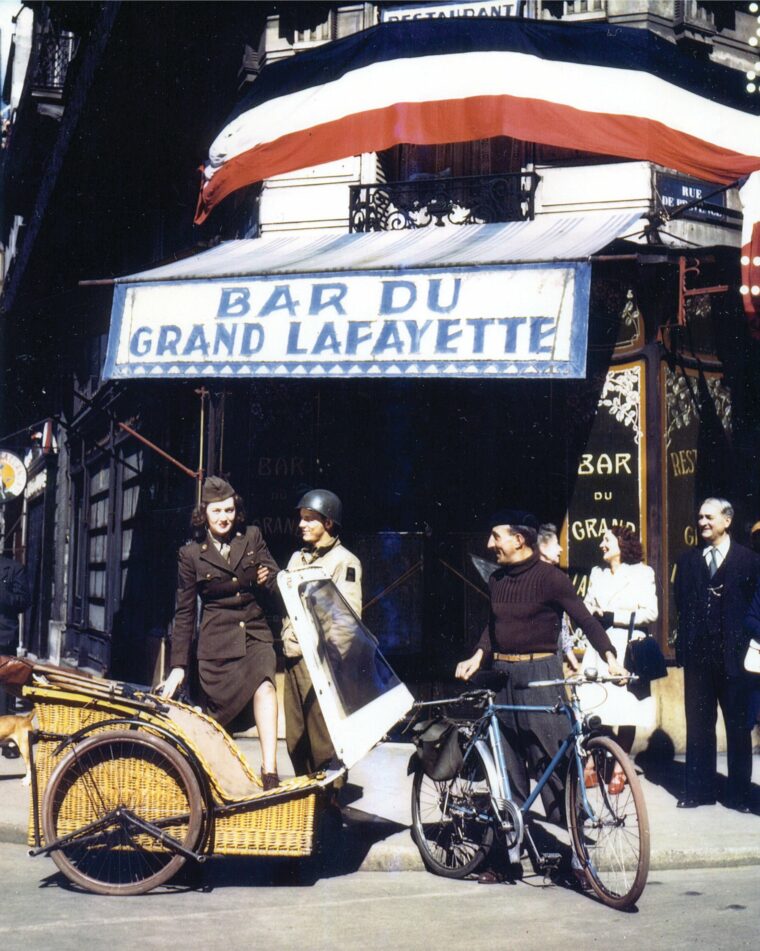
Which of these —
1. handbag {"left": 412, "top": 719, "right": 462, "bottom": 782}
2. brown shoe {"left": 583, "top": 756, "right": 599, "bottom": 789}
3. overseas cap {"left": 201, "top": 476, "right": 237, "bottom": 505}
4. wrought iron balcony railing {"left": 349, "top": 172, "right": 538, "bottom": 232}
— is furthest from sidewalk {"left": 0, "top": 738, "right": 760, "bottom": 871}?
wrought iron balcony railing {"left": 349, "top": 172, "right": 538, "bottom": 232}

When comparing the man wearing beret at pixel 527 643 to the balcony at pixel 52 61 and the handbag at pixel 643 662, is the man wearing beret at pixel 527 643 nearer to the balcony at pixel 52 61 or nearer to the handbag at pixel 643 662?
the handbag at pixel 643 662

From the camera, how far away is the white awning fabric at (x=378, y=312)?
7.94 m

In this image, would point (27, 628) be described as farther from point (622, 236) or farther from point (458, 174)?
point (622, 236)

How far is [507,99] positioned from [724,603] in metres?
4.82

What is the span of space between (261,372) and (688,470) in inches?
153

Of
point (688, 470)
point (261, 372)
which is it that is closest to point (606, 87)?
point (688, 470)

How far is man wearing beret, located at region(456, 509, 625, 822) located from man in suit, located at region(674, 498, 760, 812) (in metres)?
1.72

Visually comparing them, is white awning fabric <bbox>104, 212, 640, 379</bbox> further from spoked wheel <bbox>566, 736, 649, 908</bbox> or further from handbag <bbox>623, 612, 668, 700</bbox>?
spoked wheel <bbox>566, 736, 649, 908</bbox>

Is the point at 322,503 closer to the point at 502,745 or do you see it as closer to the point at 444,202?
the point at 502,745

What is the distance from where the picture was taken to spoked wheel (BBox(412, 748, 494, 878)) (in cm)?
566

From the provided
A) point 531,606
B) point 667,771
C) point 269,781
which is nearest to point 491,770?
point 531,606

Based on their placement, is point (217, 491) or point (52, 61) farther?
point (52, 61)

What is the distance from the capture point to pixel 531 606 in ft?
19.4

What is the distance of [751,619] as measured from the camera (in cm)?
684
